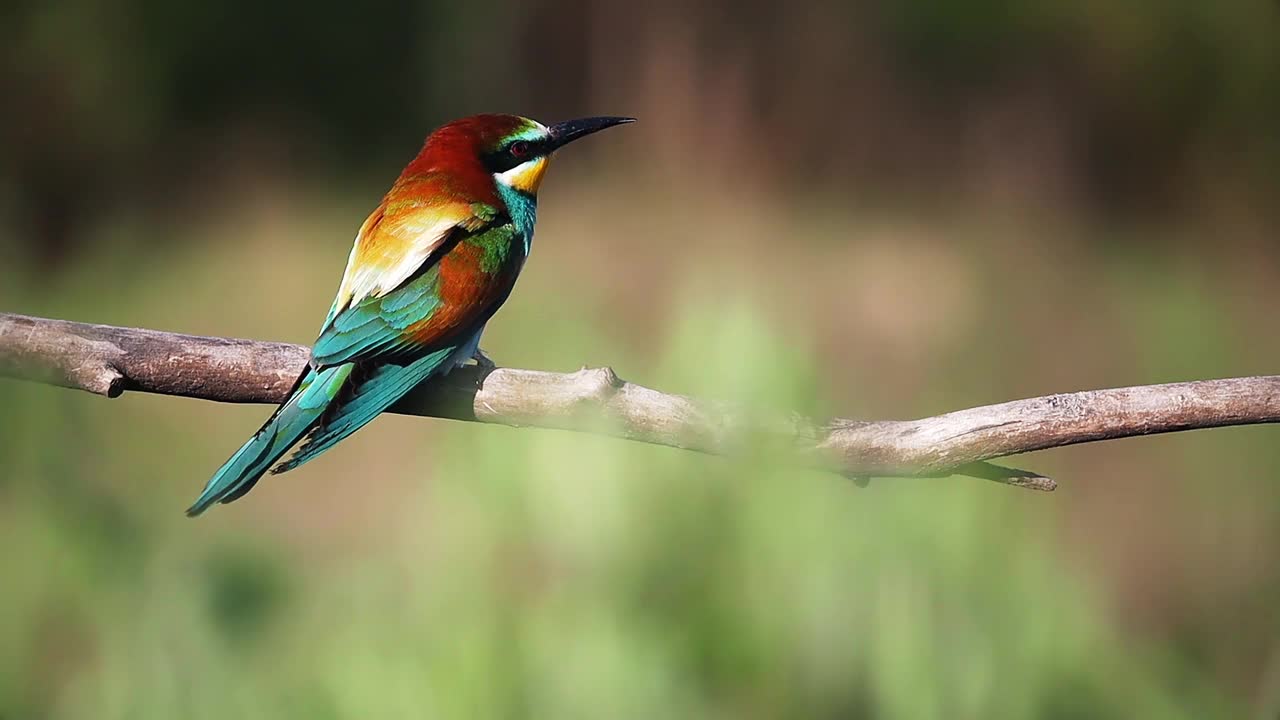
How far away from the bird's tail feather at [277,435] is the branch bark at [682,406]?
0.09 feet

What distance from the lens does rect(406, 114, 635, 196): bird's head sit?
1.13 meters

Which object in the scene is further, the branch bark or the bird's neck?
the bird's neck

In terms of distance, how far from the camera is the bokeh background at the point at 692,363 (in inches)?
35.7

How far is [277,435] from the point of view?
0.88 m

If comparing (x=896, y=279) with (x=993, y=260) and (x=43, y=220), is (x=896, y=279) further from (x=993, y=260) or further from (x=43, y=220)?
(x=43, y=220)

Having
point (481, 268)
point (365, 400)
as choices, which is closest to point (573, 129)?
point (481, 268)

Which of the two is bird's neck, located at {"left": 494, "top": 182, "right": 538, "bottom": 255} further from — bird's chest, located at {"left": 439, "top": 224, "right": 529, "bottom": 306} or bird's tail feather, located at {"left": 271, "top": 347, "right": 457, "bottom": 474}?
bird's tail feather, located at {"left": 271, "top": 347, "right": 457, "bottom": 474}

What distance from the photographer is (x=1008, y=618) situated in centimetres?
98

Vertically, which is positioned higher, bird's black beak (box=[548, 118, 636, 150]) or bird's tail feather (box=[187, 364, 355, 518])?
bird's black beak (box=[548, 118, 636, 150])

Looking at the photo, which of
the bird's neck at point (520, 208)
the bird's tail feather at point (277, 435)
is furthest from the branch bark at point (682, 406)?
the bird's neck at point (520, 208)

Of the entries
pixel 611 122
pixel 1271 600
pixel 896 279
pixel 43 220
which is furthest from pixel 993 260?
pixel 43 220

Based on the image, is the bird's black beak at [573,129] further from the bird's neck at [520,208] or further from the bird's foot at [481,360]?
the bird's foot at [481,360]

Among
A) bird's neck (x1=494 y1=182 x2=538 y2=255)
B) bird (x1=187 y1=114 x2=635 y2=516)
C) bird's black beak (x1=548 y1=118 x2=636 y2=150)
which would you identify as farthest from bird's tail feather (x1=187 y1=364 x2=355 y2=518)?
bird's black beak (x1=548 y1=118 x2=636 y2=150)

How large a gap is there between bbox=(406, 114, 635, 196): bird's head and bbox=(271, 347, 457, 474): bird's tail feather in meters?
0.23
